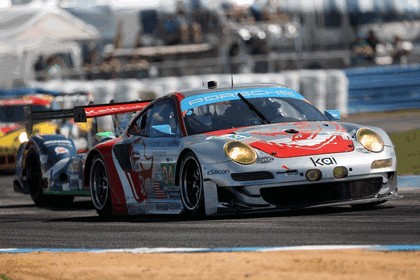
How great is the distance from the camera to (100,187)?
11.7 m

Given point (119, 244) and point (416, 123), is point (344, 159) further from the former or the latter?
point (416, 123)

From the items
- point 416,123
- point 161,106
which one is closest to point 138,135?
point 161,106

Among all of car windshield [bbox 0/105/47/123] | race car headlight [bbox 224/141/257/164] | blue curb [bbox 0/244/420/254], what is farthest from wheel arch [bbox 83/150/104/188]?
car windshield [bbox 0/105/47/123]

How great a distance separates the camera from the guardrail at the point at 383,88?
28.3m

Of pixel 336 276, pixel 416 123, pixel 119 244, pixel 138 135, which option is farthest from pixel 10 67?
pixel 336 276

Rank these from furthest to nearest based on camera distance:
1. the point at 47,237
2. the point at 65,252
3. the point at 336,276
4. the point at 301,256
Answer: the point at 47,237
the point at 65,252
the point at 301,256
the point at 336,276

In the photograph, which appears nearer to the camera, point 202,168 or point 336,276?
point 336,276

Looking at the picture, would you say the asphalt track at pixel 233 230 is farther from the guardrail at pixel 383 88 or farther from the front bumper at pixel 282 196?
the guardrail at pixel 383 88

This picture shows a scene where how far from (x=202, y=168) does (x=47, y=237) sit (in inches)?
47.6

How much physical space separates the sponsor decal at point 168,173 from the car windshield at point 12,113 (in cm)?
1088

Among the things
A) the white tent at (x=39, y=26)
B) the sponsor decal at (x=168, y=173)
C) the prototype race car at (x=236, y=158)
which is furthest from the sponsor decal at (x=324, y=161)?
the white tent at (x=39, y=26)

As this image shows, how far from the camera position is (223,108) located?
34.1ft

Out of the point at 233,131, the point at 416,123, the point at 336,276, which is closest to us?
the point at 336,276

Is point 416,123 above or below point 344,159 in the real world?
below
